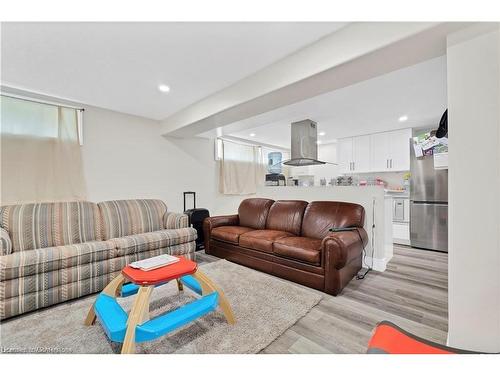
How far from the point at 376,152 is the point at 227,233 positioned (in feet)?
12.7

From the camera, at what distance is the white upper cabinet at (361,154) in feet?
16.3

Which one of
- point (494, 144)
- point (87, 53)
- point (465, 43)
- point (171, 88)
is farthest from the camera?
point (171, 88)

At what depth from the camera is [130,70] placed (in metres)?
→ 2.30

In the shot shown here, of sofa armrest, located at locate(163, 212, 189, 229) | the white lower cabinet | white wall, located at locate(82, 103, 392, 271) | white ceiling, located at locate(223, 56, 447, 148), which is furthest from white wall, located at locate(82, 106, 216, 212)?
the white lower cabinet

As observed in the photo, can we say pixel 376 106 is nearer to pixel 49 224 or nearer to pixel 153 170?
pixel 153 170

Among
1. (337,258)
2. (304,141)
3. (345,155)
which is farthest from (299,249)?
(345,155)

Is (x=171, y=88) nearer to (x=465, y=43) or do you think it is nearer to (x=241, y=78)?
(x=241, y=78)

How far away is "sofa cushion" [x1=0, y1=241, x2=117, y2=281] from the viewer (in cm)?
179

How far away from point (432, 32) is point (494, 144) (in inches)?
31.2

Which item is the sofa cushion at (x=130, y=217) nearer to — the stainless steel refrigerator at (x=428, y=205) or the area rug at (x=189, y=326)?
the area rug at (x=189, y=326)

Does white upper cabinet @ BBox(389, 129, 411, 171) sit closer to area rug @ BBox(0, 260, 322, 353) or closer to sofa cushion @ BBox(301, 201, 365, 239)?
sofa cushion @ BBox(301, 201, 365, 239)

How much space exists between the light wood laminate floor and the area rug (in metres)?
0.11

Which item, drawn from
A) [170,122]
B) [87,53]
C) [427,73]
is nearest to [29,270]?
[87,53]

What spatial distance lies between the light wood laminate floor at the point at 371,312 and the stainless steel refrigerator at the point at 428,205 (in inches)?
41.3
